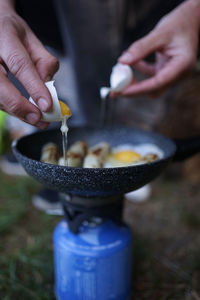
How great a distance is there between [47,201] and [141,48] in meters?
1.75

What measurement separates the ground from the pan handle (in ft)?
2.94

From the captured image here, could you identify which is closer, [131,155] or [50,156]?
[50,156]

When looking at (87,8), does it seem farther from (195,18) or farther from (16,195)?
(16,195)

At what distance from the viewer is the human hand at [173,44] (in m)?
1.60

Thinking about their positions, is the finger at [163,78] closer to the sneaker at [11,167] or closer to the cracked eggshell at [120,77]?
the cracked eggshell at [120,77]

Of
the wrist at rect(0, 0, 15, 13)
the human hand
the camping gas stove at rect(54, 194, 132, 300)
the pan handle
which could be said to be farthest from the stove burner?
the wrist at rect(0, 0, 15, 13)

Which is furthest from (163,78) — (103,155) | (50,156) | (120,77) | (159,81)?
(50,156)

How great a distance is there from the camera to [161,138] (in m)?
1.70

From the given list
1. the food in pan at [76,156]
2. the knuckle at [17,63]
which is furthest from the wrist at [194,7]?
the knuckle at [17,63]

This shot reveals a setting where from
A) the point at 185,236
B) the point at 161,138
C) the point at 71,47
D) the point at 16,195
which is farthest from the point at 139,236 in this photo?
the point at 71,47

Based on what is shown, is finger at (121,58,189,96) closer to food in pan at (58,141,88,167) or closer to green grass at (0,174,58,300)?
food in pan at (58,141,88,167)

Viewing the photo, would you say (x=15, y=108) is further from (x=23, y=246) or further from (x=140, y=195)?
(x=140, y=195)

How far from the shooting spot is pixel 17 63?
109cm

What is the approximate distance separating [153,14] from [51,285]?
2.00 metres
